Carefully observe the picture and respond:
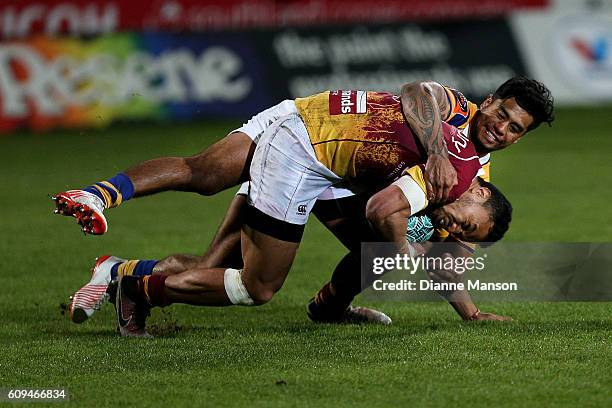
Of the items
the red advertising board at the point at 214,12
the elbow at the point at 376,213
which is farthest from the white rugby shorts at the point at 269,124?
the red advertising board at the point at 214,12

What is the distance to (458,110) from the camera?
6.83 m

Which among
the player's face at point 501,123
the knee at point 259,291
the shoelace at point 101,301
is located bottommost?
the shoelace at point 101,301

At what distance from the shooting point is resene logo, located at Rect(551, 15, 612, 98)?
20.3 meters

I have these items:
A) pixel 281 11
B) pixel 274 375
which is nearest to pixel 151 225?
pixel 274 375

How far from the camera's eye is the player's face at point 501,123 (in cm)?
673

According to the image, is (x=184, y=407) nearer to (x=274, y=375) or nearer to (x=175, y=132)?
(x=274, y=375)

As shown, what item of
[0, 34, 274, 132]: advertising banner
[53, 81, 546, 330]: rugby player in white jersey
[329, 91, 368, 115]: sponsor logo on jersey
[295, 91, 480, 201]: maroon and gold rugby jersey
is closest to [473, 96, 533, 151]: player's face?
[53, 81, 546, 330]: rugby player in white jersey

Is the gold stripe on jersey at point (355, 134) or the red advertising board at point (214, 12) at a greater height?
the gold stripe on jersey at point (355, 134)

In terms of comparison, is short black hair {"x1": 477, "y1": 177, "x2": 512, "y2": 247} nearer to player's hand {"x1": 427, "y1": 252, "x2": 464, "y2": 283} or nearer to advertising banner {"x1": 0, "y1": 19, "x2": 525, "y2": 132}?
player's hand {"x1": 427, "y1": 252, "x2": 464, "y2": 283}

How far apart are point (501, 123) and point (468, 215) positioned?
0.68 meters

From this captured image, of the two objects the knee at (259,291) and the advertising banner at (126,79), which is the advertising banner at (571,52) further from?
the knee at (259,291)

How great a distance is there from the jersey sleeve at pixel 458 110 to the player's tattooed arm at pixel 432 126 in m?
0.04

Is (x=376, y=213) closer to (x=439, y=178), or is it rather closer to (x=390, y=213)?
(x=390, y=213)

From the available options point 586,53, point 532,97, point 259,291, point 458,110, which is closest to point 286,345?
point 259,291
